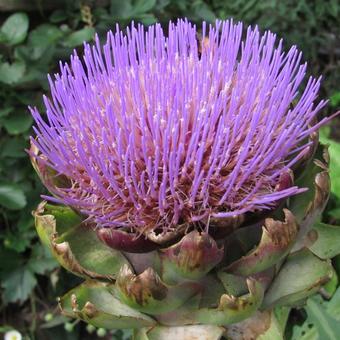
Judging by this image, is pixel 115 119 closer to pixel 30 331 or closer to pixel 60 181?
pixel 60 181

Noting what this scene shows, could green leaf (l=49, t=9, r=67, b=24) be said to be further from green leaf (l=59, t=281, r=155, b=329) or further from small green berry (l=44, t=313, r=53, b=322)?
green leaf (l=59, t=281, r=155, b=329)

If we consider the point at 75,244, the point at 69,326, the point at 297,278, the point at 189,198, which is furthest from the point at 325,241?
the point at 69,326

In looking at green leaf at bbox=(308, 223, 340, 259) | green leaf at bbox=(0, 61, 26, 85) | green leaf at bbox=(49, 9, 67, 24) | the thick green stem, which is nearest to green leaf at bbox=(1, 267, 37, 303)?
green leaf at bbox=(0, 61, 26, 85)

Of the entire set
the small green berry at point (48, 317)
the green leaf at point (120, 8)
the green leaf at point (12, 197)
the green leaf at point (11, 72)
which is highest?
the green leaf at point (120, 8)

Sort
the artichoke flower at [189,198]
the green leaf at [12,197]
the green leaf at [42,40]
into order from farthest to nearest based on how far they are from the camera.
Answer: the green leaf at [42,40], the green leaf at [12,197], the artichoke flower at [189,198]

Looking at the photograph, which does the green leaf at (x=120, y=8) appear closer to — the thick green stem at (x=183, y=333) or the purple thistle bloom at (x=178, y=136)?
the purple thistle bloom at (x=178, y=136)

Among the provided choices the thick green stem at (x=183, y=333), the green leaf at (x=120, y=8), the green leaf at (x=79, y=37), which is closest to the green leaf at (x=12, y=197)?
the green leaf at (x=79, y=37)

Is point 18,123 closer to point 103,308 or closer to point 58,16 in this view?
point 58,16

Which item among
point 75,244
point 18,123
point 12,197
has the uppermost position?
point 75,244
